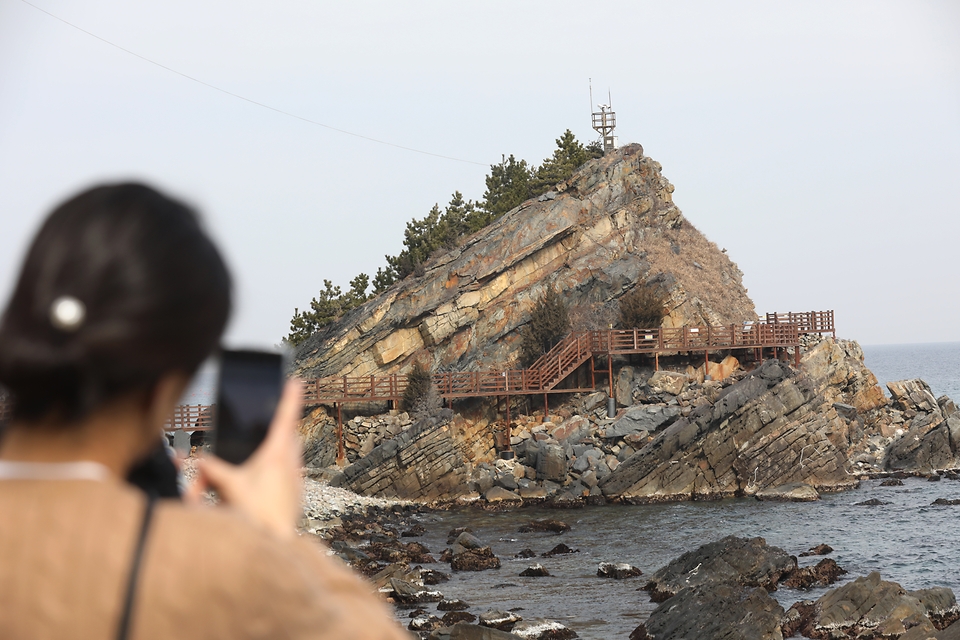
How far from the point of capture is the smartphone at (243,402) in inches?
51.4

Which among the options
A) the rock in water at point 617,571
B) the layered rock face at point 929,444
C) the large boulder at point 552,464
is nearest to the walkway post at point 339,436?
the large boulder at point 552,464

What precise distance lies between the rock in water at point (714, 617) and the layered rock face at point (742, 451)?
17700 millimetres

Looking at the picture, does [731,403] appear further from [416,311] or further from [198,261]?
[198,261]

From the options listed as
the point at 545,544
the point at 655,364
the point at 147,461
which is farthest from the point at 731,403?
the point at 147,461

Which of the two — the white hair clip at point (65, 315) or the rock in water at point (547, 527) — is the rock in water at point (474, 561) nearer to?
the rock in water at point (547, 527)

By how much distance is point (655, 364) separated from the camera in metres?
45.0

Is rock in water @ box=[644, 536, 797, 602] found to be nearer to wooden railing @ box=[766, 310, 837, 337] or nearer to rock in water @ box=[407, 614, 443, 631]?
rock in water @ box=[407, 614, 443, 631]

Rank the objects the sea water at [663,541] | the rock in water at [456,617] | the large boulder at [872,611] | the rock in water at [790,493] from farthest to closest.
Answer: the rock in water at [790,493] < the sea water at [663,541] < the rock in water at [456,617] < the large boulder at [872,611]

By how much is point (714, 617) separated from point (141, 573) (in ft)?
56.3

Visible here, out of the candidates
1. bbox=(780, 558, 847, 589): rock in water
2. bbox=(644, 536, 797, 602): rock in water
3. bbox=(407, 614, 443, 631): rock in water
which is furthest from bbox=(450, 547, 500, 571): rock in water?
bbox=(780, 558, 847, 589): rock in water

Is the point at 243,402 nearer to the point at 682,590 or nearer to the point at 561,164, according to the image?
the point at 682,590

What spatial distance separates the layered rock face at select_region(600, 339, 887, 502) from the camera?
3631cm

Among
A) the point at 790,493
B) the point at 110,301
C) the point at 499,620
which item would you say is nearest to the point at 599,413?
the point at 790,493

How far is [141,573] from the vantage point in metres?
0.98
